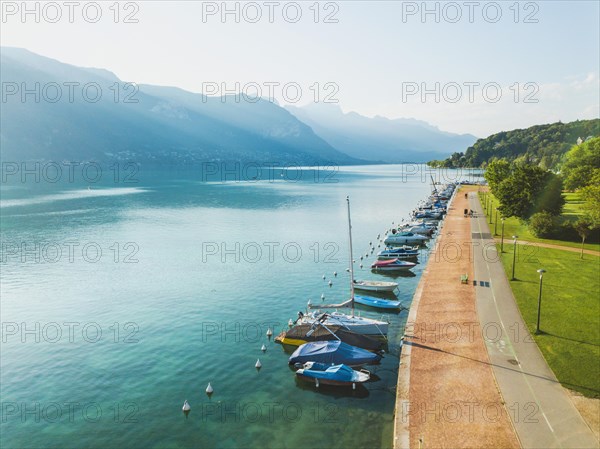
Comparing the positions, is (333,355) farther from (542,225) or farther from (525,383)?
(542,225)

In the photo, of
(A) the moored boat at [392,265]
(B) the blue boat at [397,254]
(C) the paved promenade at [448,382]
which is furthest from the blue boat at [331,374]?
(B) the blue boat at [397,254]

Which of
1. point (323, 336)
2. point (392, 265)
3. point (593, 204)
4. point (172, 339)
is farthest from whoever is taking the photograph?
point (593, 204)

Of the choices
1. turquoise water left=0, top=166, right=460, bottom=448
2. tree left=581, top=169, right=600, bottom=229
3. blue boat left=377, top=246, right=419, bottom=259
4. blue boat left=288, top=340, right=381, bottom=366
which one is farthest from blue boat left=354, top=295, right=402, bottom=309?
tree left=581, top=169, right=600, bottom=229

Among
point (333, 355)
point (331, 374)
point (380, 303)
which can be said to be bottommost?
point (331, 374)

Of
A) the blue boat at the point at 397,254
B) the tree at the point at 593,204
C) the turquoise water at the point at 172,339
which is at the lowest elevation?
the turquoise water at the point at 172,339

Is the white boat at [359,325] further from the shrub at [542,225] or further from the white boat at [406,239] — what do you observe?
the shrub at [542,225]

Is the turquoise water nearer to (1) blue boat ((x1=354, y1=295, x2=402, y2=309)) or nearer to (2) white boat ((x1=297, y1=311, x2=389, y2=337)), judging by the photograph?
(1) blue boat ((x1=354, y1=295, x2=402, y2=309))

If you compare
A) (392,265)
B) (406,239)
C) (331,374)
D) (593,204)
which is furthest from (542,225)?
(331,374)
